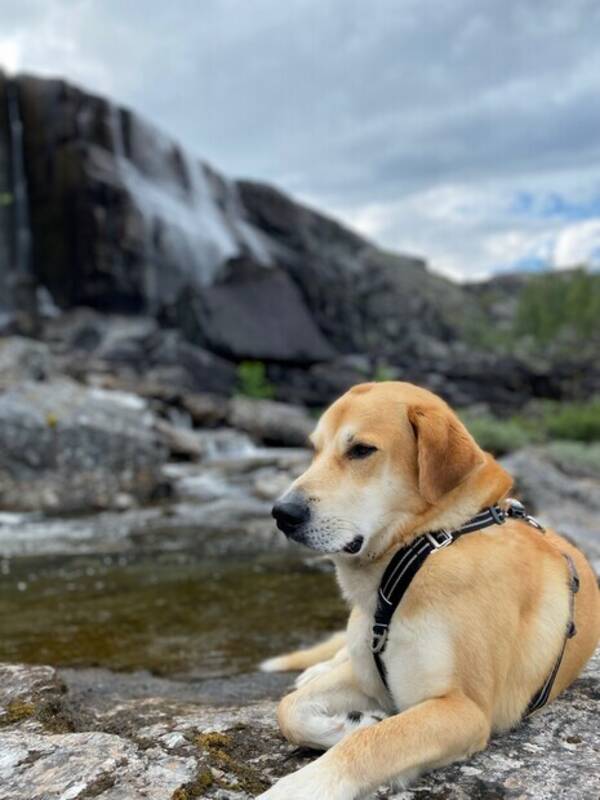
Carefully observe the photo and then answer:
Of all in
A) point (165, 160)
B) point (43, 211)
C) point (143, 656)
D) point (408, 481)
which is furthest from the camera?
point (165, 160)

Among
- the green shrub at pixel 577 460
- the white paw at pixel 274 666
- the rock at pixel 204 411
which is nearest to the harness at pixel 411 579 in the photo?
the white paw at pixel 274 666

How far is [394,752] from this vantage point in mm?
2625

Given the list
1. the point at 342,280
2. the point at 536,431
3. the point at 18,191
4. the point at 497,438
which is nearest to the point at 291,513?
the point at 497,438

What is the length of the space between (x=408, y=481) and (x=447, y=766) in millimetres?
1104

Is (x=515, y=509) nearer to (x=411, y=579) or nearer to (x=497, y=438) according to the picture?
(x=411, y=579)

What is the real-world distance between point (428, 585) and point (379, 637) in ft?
0.95

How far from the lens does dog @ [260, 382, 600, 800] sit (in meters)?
2.93

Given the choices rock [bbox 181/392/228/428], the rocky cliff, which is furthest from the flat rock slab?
the rocky cliff

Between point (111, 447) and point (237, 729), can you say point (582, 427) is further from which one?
point (237, 729)

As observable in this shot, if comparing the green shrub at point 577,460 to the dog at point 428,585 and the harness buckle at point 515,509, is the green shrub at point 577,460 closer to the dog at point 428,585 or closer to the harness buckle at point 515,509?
the harness buckle at point 515,509

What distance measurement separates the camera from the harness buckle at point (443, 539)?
317 cm

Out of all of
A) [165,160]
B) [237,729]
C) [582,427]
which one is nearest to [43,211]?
[165,160]

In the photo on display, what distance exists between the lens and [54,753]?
2889 mm

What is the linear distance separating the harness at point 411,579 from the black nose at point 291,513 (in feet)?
1.38
